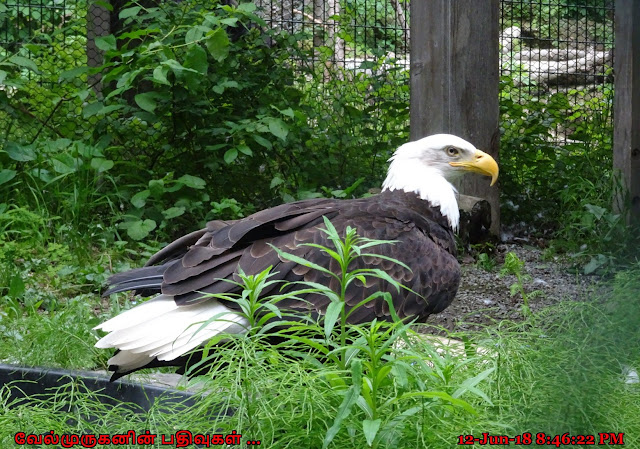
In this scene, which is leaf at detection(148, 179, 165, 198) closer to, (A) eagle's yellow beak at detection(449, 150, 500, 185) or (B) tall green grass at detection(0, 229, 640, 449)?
(A) eagle's yellow beak at detection(449, 150, 500, 185)

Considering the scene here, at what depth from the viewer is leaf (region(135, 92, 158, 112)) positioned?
5422 millimetres

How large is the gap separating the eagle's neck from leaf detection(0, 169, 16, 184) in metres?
2.40

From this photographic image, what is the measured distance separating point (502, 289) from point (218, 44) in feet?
6.99

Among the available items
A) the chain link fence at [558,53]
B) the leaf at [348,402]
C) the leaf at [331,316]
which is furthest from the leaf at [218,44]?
the leaf at [348,402]

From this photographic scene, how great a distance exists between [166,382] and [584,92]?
201 inches

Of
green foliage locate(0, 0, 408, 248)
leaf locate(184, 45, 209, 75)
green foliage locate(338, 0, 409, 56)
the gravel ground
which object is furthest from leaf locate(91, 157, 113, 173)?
green foliage locate(338, 0, 409, 56)

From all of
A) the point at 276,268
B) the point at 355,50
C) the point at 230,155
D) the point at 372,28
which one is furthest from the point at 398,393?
the point at 372,28

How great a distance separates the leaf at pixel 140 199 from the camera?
5363mm

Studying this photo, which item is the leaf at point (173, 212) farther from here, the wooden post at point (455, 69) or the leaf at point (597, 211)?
the leaf at point (597, 211)

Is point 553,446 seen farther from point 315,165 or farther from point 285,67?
point 285,67

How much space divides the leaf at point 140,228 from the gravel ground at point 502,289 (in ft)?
5.56

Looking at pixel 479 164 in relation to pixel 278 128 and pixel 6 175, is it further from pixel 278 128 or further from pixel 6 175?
pixel 6 175
